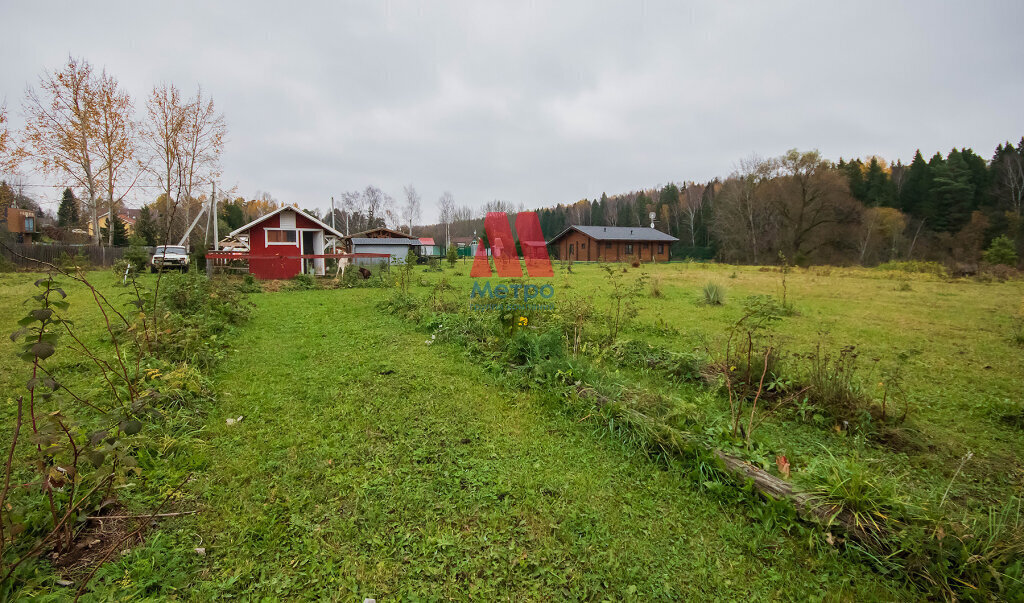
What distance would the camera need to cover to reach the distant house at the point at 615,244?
149 ft

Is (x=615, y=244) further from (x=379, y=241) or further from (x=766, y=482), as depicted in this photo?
(x=766, y=482)

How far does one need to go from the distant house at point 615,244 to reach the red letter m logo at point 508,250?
5018 mm

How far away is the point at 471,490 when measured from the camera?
9.14 ft

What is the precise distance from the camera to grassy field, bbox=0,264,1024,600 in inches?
82.1

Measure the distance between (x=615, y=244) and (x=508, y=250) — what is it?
19.4 metres

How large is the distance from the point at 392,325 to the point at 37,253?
26.2 meters

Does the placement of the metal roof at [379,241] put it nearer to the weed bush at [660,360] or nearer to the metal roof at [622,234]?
the metal roof at [622,234]

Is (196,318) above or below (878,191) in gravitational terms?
below

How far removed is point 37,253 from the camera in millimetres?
20906

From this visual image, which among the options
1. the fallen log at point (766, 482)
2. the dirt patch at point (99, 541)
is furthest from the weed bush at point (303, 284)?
the fallen log at point (766, 482)

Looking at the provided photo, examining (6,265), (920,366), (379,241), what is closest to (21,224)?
(6,265)

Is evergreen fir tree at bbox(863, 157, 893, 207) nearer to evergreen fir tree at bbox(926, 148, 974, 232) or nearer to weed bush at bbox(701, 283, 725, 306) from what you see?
evergreen fir tree at bbox(926, 148, 974, 232)

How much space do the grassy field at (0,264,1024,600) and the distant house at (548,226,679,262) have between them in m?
40.8

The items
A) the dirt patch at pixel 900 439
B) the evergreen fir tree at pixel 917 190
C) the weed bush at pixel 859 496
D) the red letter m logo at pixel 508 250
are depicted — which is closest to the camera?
the weed bush at pixel 859 496
